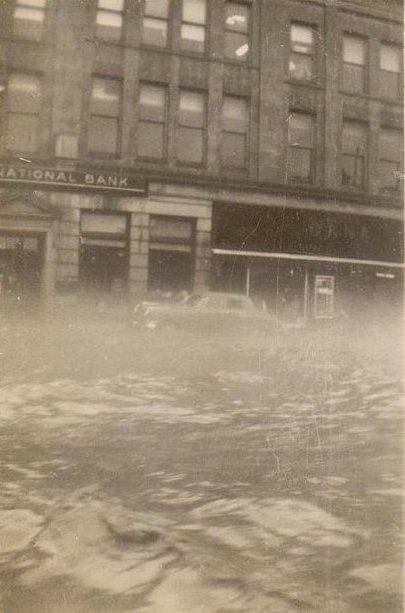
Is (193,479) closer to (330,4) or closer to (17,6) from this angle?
(17,6)

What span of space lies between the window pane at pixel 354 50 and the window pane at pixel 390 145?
215 cm

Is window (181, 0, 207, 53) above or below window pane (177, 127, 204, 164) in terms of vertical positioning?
above

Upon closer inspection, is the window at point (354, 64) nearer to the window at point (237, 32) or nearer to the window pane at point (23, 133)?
the window at point (237, 32)

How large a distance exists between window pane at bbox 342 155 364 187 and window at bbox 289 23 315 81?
10.0ft

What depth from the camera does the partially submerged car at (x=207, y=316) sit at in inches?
492

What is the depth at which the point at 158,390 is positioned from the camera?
215 inches

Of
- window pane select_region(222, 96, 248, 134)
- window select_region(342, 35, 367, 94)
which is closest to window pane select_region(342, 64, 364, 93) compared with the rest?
window select_region(342, 35, 367, 94)

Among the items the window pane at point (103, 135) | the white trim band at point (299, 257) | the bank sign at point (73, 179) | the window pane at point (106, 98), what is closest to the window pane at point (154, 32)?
the window pane at point (106, 98)

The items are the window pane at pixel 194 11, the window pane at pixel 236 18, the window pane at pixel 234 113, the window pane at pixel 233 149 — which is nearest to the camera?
the window pane at pixel 194 11

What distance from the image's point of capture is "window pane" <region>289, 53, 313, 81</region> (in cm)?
1631

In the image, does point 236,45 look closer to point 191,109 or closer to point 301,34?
point 301,34

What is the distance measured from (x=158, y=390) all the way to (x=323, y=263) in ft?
43.3

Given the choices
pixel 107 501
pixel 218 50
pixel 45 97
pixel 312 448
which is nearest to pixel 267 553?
pixel 107 501

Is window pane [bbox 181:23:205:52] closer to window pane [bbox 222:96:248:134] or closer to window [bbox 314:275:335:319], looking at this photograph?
window pane [bbox 222:96:248:134]
